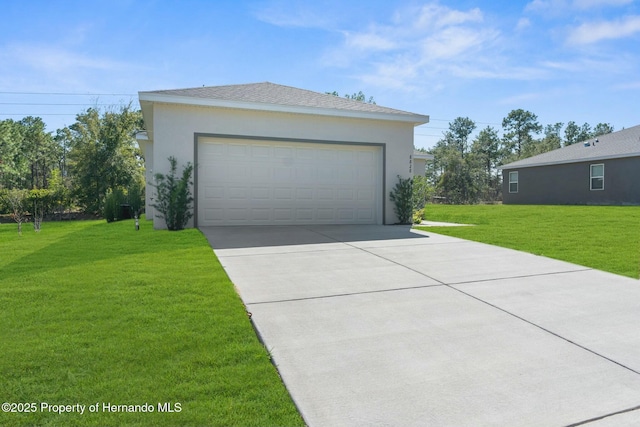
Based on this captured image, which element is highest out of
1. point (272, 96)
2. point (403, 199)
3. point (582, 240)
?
point (272, 96)

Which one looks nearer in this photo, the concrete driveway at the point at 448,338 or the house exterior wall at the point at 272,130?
the concrete driveway at the point at 448,338

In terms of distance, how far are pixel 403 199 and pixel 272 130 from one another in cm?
413

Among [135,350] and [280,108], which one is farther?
[280,108]

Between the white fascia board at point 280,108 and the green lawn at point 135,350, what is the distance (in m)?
5.15

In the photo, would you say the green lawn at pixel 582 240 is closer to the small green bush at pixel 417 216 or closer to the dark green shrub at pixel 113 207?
the small green bush at pixel 417 216

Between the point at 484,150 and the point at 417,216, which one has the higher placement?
the point at 484,150

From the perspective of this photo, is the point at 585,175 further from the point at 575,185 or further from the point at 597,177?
the point at 575,185

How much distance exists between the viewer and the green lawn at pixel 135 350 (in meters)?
2.03

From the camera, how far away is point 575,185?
21.0 meters

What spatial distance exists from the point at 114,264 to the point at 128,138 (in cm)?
1718

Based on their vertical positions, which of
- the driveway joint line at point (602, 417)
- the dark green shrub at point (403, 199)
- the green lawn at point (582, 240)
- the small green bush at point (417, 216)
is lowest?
the driveway joint line at point (602, 417)

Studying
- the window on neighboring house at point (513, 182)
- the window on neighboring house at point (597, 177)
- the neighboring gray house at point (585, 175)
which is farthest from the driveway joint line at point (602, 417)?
the window on neighboring house at point (513, 182)

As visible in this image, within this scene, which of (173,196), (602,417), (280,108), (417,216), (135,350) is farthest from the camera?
(417,216)

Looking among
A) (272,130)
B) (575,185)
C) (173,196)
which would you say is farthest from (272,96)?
(575,185)
